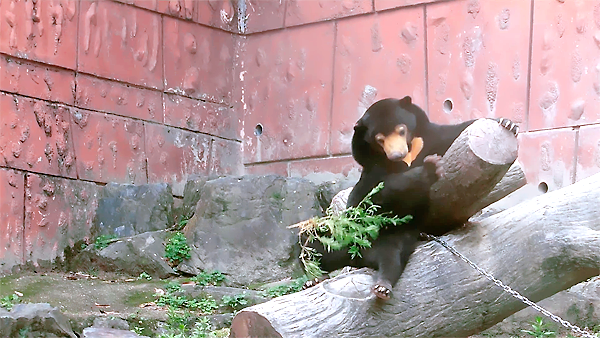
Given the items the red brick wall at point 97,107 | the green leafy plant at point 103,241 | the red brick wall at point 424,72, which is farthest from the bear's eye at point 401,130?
the red brick wall at point 97,107

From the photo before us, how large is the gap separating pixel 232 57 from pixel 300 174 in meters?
1.86

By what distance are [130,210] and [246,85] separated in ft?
7.97

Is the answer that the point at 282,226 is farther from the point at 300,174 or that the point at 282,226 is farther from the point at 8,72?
the point at 8,72

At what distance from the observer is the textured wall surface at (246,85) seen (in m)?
7.90

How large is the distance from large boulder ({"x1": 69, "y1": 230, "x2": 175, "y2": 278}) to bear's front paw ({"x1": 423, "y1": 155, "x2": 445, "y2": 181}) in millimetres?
5096

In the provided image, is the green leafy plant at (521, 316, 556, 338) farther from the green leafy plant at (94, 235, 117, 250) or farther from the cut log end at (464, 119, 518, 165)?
the green leafy plant at (94, 235, 117, 250)

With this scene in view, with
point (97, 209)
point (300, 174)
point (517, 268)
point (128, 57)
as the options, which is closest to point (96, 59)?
point (128, 57)

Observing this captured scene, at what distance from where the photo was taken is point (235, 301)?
732 centimetres

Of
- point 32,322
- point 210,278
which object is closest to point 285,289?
point 210,278

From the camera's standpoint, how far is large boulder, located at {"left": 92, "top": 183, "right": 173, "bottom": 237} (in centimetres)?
887

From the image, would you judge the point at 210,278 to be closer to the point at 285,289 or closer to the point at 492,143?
the point at 285,289

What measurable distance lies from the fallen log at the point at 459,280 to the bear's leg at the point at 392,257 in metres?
0.05

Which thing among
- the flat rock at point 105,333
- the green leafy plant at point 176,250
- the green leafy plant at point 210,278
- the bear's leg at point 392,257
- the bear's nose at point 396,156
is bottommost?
the flat rock at point 105,333

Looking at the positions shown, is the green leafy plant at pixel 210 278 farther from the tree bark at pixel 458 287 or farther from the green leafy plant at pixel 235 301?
the tree bark at pixel 458 287
